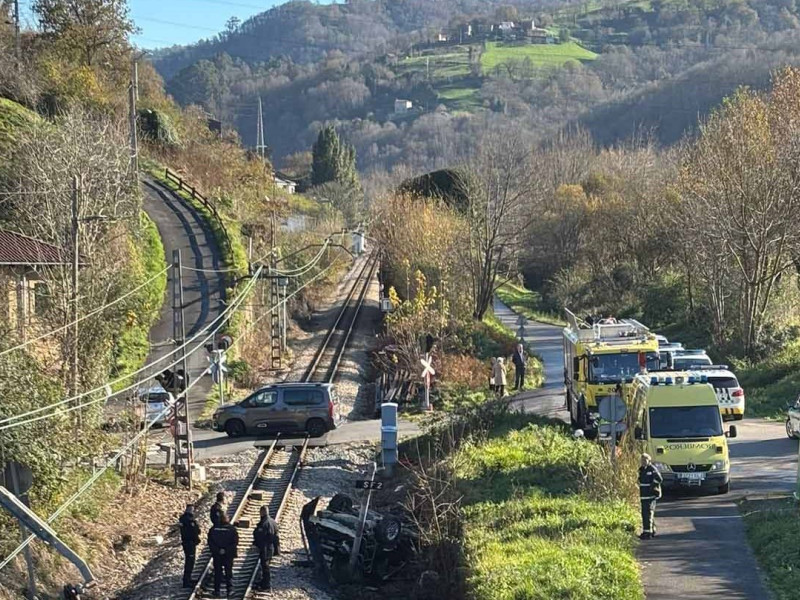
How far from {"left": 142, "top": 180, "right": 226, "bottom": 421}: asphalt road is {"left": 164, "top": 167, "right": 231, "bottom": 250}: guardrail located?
72 centimetres

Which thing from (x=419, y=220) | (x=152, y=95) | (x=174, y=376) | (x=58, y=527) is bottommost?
(x=58, y=527)

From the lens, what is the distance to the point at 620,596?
1399cm

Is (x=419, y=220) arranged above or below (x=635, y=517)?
above

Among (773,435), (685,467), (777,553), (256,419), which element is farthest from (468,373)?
(777,553)

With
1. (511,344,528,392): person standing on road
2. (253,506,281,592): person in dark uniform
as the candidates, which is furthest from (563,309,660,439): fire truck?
(253,506,281,592): person in dark uniform

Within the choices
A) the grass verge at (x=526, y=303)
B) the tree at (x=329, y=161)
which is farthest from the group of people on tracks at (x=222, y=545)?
the tree at (x=329, y=161)

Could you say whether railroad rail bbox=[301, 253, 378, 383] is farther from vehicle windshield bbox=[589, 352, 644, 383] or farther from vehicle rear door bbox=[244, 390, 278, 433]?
vehicle windshield bbox=[589, 352, 644, 383]

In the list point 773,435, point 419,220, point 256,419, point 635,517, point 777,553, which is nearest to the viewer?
point 777,553

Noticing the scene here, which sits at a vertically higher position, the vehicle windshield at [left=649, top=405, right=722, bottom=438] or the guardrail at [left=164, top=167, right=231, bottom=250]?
the guardrail at [left=164, top=167, right=231, bottom=250]

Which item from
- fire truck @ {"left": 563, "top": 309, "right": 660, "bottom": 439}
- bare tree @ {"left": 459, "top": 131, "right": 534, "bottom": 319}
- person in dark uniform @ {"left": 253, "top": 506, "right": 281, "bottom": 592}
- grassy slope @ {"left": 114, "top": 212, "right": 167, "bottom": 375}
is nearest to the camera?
person in dark uniform @ {"left": 253, "top": 506, "right": 281, "bottom": 592}

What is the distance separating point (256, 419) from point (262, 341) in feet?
58.6

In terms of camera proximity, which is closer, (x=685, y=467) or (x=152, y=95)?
(x=685, y=467)

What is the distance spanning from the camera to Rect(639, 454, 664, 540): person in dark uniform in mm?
17016

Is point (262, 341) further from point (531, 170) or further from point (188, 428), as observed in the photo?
point (188, 428)
